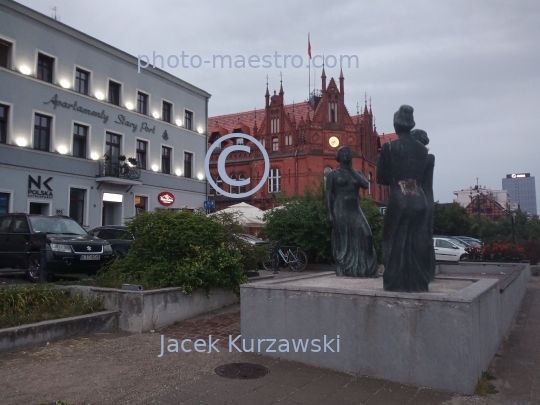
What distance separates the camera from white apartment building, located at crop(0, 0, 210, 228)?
21359 millimetres

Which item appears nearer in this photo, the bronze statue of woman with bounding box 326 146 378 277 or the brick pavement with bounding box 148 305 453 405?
the brick pavement with bounding box 148 305 453 405

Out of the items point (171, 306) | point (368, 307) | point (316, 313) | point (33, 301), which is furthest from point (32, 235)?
point (368, 307)

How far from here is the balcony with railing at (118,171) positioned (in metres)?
25.4

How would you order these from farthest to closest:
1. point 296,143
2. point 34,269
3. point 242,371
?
point 296,143, point 34,269, point 242,371

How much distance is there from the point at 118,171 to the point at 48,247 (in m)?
16.5

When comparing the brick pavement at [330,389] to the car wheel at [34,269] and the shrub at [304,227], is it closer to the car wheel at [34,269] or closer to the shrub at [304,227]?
the car wheel at [34,269]

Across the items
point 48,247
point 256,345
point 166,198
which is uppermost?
point 166,198

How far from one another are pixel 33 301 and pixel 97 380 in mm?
2964

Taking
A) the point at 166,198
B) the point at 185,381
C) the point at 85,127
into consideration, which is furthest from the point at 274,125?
the point at 185,381

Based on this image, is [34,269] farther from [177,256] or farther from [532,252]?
[532,252]

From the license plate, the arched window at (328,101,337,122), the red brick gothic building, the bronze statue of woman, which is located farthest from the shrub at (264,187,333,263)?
the arched window at (328,101,337,122)

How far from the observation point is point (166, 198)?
2950cm

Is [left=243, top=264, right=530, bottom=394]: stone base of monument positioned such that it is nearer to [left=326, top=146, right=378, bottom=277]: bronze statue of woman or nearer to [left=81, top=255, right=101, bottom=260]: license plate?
[left=326, top=146, right=378, bottom=277]: bronze statue of woman

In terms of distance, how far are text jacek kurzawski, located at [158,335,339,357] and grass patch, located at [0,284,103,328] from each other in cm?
154
